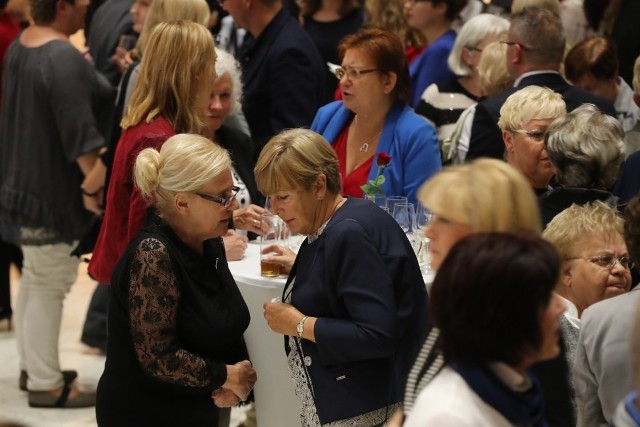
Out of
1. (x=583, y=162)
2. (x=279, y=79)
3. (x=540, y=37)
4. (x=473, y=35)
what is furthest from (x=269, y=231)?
(x=473, y=35)

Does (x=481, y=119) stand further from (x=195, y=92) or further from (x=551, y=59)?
(x=195, y=92)

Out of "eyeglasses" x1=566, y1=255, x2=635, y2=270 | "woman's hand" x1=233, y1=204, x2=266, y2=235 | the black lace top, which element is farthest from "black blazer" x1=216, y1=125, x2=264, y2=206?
"eyeglasses" x1=566, y1=255, x2=635, y2=270

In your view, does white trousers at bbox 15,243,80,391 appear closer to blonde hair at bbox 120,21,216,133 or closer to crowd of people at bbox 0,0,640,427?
crowd of people at bbox 0,0,640,427

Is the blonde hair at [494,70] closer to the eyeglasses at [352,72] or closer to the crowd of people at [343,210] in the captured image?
the crowd of people at [343,210]

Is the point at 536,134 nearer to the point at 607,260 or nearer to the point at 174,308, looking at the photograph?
the point at 607,260

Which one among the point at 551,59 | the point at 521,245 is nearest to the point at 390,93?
the point at 551,59

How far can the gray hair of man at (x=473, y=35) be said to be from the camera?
5.53 meters

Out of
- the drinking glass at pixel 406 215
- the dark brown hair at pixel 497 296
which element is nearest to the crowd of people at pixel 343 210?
the dark brown hair at pixel 497 296

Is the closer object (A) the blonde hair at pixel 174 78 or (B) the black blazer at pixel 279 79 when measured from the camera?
(A) the blonde hair at pixel 174 78

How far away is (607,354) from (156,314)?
1.26m

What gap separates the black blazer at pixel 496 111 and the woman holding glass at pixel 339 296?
1.58 m

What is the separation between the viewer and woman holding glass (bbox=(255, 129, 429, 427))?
9.94 feet

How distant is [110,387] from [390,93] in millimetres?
2002

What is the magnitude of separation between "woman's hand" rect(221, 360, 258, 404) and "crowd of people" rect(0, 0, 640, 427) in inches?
0.5
